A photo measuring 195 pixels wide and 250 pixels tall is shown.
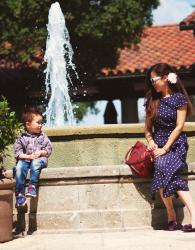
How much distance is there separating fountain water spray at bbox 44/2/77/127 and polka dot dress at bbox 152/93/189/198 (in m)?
4.57

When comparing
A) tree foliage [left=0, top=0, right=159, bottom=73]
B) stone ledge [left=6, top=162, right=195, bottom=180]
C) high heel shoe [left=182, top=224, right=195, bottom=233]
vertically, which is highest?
tree foliage [left=0, top=0, right=159, bottom=73]

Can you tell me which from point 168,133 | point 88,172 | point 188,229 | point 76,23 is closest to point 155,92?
point 168,133

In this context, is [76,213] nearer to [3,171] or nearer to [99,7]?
[3,171]

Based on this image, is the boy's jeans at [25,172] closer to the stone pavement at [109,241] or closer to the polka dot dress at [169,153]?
the stone pavement at [109,241]

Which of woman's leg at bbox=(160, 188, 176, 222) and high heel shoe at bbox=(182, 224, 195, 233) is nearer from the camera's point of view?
high heel shoe at bbox=(182, 224, 195, 233)

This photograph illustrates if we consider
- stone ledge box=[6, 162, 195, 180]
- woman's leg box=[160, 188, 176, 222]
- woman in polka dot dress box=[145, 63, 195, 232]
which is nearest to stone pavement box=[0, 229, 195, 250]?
woman's leg box=[160, 188, 176, 222]

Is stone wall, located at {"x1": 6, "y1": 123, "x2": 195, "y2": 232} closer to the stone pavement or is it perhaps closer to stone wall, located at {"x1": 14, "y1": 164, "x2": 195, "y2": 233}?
stone wall, located at {"x1": 14, "y1": 164, "x2": 195, "y2": 233}

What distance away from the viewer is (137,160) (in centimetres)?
489

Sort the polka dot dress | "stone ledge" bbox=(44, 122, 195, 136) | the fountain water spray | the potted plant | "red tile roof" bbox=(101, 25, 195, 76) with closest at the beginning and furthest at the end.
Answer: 1. the potted plant
2. the polka dot dress
3. "stone ledge" bbox=(44, 122, 195, 136)
4. the fountain water spray
5. "red tile roof" bbox=(101, 25, 195, 76)

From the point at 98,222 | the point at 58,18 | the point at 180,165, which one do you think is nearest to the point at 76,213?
the point at 98,222

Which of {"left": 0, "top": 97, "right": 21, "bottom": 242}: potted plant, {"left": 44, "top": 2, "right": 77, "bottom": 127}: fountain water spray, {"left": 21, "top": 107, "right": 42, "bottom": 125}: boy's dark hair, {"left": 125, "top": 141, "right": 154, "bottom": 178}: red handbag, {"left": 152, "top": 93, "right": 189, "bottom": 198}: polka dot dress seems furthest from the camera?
{"left": 44, "top": 2, "right": 77, "bottom": 127}: fountain water spray

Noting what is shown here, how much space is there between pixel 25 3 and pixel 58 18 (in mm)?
1242

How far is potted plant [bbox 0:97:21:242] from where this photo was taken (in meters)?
4.58

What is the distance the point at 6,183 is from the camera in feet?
15.1
